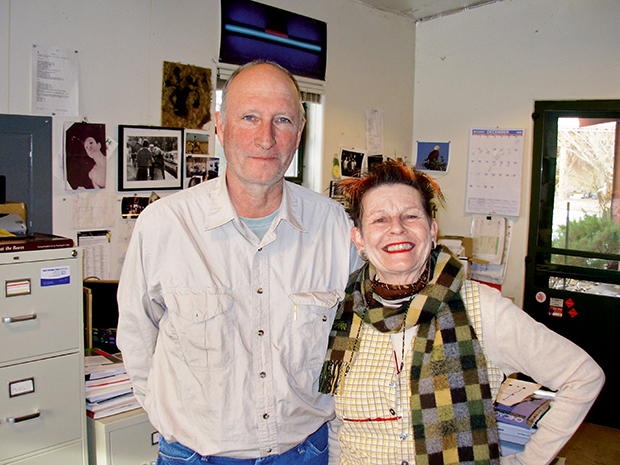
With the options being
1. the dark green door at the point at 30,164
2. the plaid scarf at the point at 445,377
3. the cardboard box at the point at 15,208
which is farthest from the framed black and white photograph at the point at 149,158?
the plaid scarf at the point at 445,377

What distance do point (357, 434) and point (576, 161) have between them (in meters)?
3.06

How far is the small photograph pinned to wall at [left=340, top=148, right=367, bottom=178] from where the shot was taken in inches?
152

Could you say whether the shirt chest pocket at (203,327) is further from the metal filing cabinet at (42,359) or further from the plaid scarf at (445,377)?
the metal filing cabinet at (42,359)

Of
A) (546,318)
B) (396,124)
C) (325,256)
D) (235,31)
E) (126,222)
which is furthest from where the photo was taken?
(396,124)

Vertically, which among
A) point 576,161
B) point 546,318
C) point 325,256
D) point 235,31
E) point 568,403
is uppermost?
point 235,31

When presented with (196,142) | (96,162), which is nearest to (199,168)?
(196,142)

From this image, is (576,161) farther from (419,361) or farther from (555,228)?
(419,361)

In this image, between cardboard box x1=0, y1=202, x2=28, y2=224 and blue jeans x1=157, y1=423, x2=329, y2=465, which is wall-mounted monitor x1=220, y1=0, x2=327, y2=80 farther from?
blue jeans x1=157, y1=423, x2=329, y2=465

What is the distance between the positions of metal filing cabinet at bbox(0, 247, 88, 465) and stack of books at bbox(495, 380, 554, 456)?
1.53 meters

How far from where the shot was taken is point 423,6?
4016 mm

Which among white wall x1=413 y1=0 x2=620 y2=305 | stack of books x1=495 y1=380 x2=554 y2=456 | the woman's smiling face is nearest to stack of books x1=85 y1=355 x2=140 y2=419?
the woman's smiling face

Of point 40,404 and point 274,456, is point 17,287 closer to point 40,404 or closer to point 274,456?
point 40,404

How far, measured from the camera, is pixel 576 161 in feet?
12.1

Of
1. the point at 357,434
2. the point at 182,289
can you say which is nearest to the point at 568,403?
the point at 357,434
